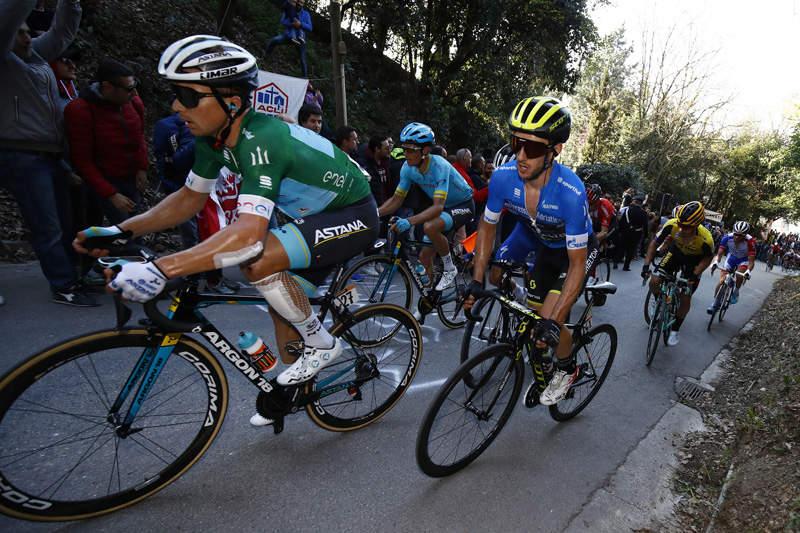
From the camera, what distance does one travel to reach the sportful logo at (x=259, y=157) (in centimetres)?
200

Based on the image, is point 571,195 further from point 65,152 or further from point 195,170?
point 65,152

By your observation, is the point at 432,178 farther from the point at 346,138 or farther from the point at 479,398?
the point at 479,398

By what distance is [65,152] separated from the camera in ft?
14.5

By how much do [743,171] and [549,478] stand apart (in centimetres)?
5828

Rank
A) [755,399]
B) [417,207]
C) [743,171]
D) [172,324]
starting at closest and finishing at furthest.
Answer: [172,324] → [755,399] → [417,207] → [743,171]

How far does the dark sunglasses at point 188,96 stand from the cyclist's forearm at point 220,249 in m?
0.58

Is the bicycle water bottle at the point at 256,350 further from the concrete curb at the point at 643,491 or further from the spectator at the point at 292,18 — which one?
the spectator at the point at 292,18

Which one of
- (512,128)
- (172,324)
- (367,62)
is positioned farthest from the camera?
(367,62)

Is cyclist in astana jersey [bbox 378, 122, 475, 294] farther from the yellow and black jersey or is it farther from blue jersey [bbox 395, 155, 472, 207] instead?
the yellow and black jersey

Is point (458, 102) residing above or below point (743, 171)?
below

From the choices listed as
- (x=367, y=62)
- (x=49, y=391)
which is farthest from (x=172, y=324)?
(x=367, y=62)

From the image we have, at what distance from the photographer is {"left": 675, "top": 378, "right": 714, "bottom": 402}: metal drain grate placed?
4.61m

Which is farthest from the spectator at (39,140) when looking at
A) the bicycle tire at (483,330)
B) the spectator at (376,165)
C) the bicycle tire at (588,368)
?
the bicycle tire at (588,368)

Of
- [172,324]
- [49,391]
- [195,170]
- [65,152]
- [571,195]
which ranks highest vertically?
[571,195]
